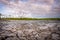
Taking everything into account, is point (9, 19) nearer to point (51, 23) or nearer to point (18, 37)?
point (18, 37)

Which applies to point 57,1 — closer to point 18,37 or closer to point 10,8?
point 10,8

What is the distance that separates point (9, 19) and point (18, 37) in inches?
14.6

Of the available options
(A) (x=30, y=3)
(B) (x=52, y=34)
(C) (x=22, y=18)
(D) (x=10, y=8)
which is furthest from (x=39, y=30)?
(D) (x=10, y=8)

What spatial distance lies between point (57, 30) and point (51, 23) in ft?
0.56

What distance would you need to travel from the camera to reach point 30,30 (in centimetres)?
168

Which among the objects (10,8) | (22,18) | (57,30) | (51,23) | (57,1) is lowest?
(57,30)

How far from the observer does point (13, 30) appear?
1678 mm

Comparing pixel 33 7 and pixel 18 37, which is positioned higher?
pixel 33 7

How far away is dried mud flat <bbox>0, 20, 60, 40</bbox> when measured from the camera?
167 centimetres

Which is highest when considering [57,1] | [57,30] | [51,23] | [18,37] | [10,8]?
[57,1]

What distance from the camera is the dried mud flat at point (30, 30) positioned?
1.67m

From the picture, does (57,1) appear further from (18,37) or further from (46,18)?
(18,37)

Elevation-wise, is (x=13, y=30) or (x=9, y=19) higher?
(x=9, y=19)

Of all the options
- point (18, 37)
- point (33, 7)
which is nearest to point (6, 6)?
point (33, 7)
